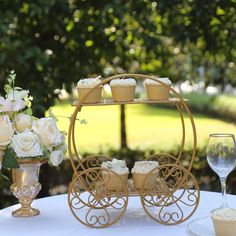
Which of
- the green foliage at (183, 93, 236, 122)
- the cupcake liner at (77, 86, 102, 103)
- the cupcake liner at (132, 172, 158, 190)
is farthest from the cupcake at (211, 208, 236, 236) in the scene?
the green foliage at (183, 93, 236, 122)

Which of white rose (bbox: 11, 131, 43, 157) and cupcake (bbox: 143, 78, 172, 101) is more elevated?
cupcake (bbox: 143, 78, 172, 101)

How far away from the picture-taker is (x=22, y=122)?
2.03 metres

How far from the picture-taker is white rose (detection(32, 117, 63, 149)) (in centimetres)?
203

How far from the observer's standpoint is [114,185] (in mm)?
2053

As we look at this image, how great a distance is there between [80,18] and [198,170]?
1.77m

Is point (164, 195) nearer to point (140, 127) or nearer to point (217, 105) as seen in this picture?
point (140, 127)

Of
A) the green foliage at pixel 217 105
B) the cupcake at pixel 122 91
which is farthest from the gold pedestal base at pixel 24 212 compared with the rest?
the green foliage at pixel 217 105

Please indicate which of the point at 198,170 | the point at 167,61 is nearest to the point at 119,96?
the point at 198,170

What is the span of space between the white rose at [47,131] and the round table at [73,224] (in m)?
0.28

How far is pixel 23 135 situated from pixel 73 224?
0.37 metres

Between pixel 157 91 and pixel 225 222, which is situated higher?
pixel 157 91

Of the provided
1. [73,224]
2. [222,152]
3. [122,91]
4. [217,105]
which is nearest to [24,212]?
[73,224]

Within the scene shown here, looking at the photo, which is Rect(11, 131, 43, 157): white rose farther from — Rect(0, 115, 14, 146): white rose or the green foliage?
the green foliage

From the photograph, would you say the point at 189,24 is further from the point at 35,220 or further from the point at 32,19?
the point at 35,220
